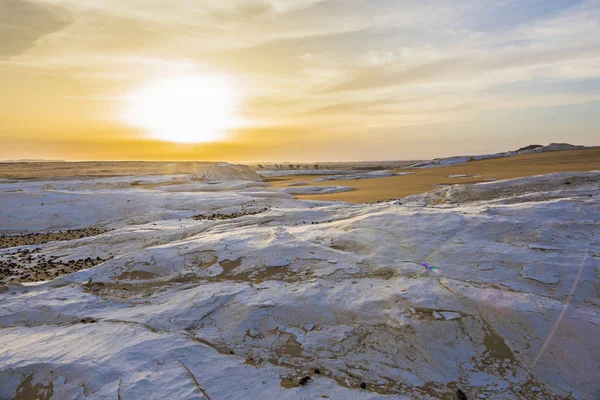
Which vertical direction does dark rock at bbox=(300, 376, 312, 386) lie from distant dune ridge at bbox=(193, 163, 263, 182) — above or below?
below

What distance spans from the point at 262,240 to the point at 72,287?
4219 millimetres

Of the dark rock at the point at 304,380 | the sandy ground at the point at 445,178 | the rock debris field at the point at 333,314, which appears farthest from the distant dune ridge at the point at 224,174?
the dark rock at the point at 304,380

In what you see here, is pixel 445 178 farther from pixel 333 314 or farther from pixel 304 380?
pixel 304 380

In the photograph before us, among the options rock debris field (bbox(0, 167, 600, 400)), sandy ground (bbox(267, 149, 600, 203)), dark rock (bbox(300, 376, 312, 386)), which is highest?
sandy ground (bbox(267, 149, 600, 203))

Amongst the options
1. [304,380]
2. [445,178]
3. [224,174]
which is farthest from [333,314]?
[224,174]

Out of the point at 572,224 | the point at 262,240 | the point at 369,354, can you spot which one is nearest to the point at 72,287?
the point at 262,240

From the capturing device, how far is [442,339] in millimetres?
4484

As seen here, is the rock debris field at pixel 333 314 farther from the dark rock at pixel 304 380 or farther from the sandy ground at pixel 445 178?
the sandy ground at pixel 445 178

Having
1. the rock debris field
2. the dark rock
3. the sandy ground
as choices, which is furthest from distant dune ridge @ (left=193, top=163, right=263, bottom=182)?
the dark rock

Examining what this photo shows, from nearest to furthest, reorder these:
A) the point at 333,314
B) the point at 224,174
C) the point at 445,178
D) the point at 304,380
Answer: the point at 304,380, the point at 333,314, the point at 445,178, the point at 224,174

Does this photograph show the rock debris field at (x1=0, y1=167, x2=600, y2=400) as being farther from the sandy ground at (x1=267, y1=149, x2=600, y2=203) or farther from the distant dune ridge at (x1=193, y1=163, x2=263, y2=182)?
the distant dune ridge at (x1=193, y1=163, x2=263, y2=182)

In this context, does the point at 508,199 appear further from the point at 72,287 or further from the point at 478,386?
the point at 72,287

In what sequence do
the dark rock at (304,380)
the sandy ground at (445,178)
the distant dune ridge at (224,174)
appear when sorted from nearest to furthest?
1. the dark rock at (304,380)
2. the sandy ground at (445,178)
3. the distant dune ridge at (224,174)

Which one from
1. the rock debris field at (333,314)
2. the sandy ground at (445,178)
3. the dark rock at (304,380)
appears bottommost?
the dark rock at (304,380)
